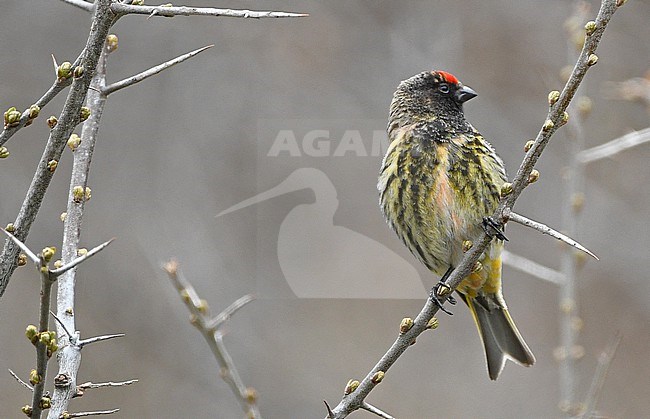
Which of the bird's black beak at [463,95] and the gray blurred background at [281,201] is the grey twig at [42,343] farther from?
the gray blurred background at [281,201]

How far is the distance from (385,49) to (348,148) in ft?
3.51

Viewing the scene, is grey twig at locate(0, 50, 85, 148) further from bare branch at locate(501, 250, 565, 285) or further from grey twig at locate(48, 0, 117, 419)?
bare branch at locate(501, 250, 565, 285)

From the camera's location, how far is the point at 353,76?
29.1ft

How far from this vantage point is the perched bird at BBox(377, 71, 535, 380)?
4125 millimetres

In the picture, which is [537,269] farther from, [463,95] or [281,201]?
[281,201]

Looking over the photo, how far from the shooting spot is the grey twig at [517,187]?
8.28 ft

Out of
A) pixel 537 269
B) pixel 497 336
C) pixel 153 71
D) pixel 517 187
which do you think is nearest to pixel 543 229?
pixel 517 187

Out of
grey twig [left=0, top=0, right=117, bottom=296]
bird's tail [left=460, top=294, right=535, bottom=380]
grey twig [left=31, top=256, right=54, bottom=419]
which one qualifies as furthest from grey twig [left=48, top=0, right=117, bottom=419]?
bird's tail [left=460, top=294, right=535, bottom=380]

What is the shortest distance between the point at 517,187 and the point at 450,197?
1307mm

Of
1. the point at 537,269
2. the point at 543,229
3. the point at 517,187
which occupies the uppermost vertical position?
the point at 517,187

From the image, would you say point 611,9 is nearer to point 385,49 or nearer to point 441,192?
point 441,192

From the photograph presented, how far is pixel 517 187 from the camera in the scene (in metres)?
2.81

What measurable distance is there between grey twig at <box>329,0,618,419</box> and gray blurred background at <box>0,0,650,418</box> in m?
5.35

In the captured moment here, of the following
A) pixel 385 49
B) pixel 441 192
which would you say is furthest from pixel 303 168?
pixel 441 192
